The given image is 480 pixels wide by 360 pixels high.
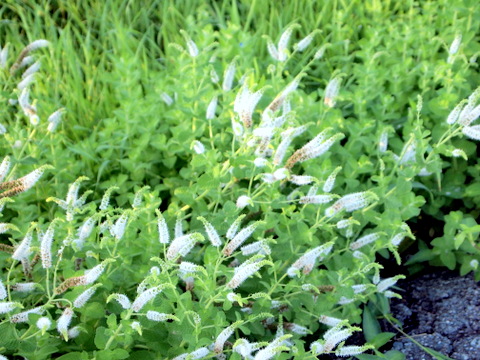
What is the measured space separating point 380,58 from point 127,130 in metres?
1.46

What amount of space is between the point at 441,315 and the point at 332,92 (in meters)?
1.02

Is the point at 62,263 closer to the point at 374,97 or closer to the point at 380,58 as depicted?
the point at 374,97

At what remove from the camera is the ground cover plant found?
195 centimetres

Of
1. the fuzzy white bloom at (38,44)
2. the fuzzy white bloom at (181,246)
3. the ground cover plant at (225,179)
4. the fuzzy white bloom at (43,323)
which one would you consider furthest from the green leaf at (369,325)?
the fuzzy white bloom at (38,44)

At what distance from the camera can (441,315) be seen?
2602 mm

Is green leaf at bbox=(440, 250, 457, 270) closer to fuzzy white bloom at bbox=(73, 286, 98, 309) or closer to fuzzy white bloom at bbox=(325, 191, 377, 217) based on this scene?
fuzzy white bloom at bbox=(325, 191, 377, 217)

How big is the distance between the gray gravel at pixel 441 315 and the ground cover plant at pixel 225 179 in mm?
93

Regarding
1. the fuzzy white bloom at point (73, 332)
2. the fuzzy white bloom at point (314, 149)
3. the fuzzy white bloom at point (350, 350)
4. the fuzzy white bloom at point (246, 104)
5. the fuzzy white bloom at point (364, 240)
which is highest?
the fuzzy white bloom at point (246, 104)

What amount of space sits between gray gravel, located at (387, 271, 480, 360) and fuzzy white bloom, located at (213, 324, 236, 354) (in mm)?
913

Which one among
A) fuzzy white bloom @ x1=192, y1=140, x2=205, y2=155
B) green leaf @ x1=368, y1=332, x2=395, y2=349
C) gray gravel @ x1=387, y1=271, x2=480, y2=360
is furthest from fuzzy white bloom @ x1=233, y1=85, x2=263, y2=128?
gray gravel @ x1=387, y1=271, x2=480, y2=360

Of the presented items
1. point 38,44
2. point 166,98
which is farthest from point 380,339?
point 38,44

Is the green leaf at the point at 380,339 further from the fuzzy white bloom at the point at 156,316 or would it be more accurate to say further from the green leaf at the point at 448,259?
the fuzzy white bloom at the point at 156,316

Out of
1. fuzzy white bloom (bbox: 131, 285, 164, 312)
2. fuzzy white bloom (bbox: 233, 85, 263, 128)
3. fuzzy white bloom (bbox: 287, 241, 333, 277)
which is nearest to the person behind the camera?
fuzzy white bloom (bbox: 131, 285, 164, 312)

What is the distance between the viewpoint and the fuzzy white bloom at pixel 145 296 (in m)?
1.75
